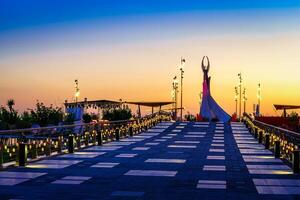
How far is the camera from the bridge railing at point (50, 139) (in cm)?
1535

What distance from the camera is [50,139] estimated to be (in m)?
18.7

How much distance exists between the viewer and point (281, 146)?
1933cm

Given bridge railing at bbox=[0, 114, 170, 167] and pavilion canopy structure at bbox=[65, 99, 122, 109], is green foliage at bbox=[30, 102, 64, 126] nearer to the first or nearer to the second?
bridge railing at bbox=[0, 114, 170, 167]

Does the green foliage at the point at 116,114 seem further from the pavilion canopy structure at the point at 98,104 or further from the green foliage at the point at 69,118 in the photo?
the green foliage at the point at 69,118

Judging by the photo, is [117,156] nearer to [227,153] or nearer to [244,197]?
[227,153]

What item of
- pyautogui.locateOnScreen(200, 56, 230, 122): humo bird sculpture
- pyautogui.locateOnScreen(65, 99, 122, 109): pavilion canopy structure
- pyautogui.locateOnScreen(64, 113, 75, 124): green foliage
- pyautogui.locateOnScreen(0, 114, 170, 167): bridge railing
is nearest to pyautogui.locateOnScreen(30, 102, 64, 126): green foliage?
pyautogui.locateOnScreen(64, 113, 75, 124): green foliage

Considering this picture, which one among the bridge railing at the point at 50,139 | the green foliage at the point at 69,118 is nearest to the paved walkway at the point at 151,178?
the bridge railing at the point at 50,139

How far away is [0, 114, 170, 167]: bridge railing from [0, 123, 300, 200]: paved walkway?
1.60ft

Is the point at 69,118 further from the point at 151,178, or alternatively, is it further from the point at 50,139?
the point at 151,178

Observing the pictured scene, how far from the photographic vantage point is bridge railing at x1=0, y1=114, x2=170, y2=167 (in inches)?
604

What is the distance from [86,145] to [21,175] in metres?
10.4

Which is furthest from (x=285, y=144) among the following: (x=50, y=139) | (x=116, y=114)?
(x=116, y=114)

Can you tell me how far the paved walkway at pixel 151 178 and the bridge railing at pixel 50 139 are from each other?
1.60 feet

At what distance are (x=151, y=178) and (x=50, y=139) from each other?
683 cm
